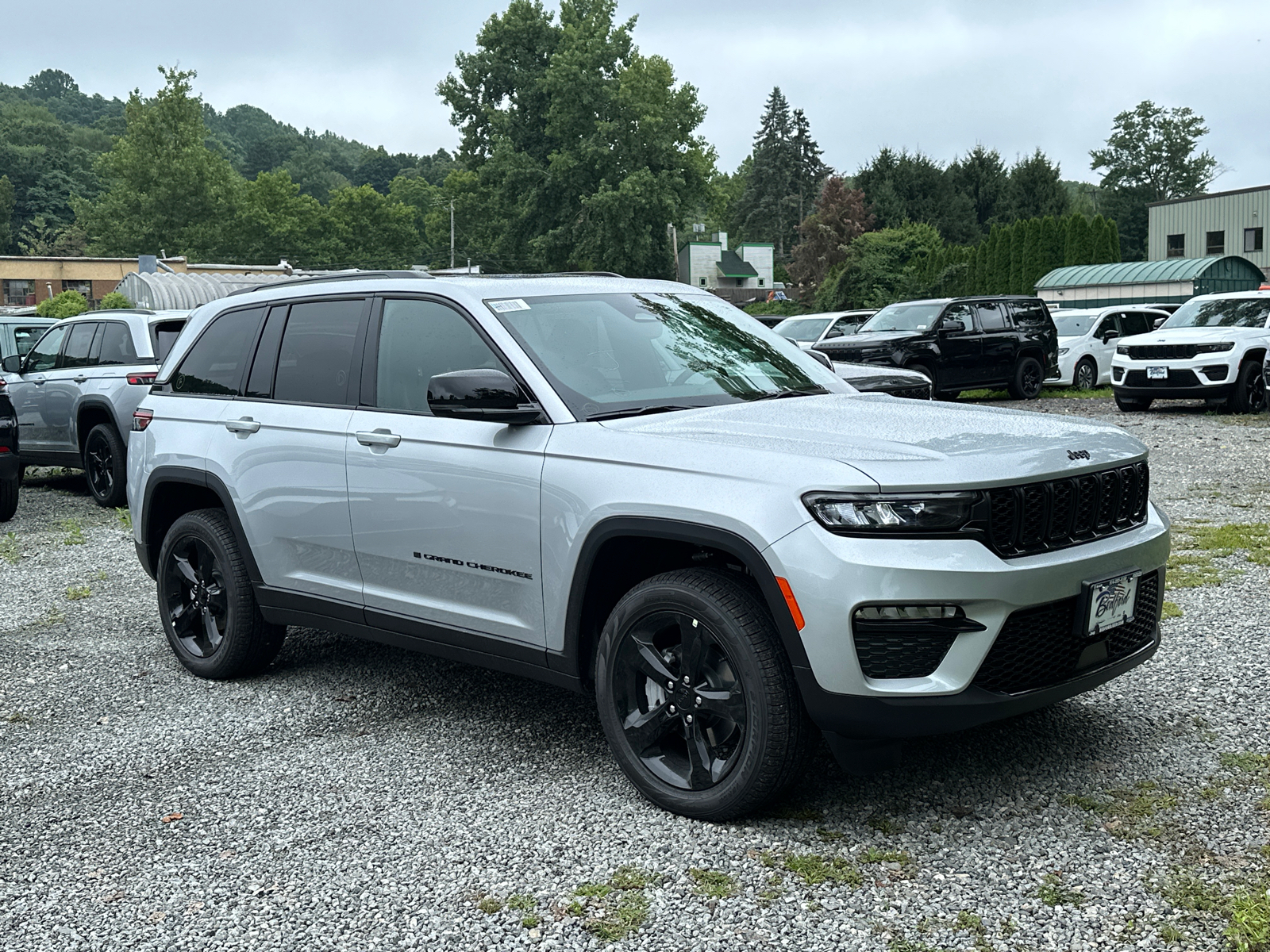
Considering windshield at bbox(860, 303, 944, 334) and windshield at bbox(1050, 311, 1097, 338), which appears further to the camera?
windshield at bbox(1050, 311, 1097, 338)

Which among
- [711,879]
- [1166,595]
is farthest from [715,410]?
[1166,595]

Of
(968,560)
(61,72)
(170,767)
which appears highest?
(61,72)

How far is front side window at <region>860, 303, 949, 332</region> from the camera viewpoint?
2109cm

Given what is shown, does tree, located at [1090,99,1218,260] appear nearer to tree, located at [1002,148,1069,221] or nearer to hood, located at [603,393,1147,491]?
tree, located at [1002,148,1069,221]

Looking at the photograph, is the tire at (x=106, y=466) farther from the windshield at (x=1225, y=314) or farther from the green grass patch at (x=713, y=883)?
the windshield at (x=1225, y=314)

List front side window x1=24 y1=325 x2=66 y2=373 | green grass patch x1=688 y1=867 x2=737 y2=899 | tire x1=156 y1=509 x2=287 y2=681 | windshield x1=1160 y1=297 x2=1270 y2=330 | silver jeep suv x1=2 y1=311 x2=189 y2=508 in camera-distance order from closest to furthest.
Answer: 1. green grass patch x1=688 y1=867 x2=737 y2=899
2. tire x1=156 y1=509 x2=287 y2=681
3. silver jeep suv x1=2 y1=311 x2=189 y2=508
4. front side window x1=24 y1=325 x2=66 y2=373
5. windshield x1=1160 y1=297 x2=1270 y2=330

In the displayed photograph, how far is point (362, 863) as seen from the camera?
3670mm

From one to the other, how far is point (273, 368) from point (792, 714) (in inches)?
121

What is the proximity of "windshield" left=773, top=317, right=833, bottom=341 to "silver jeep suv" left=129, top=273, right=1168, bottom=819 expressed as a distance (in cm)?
1999

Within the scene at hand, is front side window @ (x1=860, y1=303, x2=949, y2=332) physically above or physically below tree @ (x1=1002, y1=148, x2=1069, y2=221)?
below

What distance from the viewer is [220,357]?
19.1 feet

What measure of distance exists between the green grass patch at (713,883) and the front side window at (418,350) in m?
2.01

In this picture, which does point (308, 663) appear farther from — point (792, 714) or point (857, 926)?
point (857, 926)

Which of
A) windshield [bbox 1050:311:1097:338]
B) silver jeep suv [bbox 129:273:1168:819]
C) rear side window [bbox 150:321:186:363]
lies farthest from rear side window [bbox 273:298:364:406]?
windshield [bbox 1050:311:1097:338]
